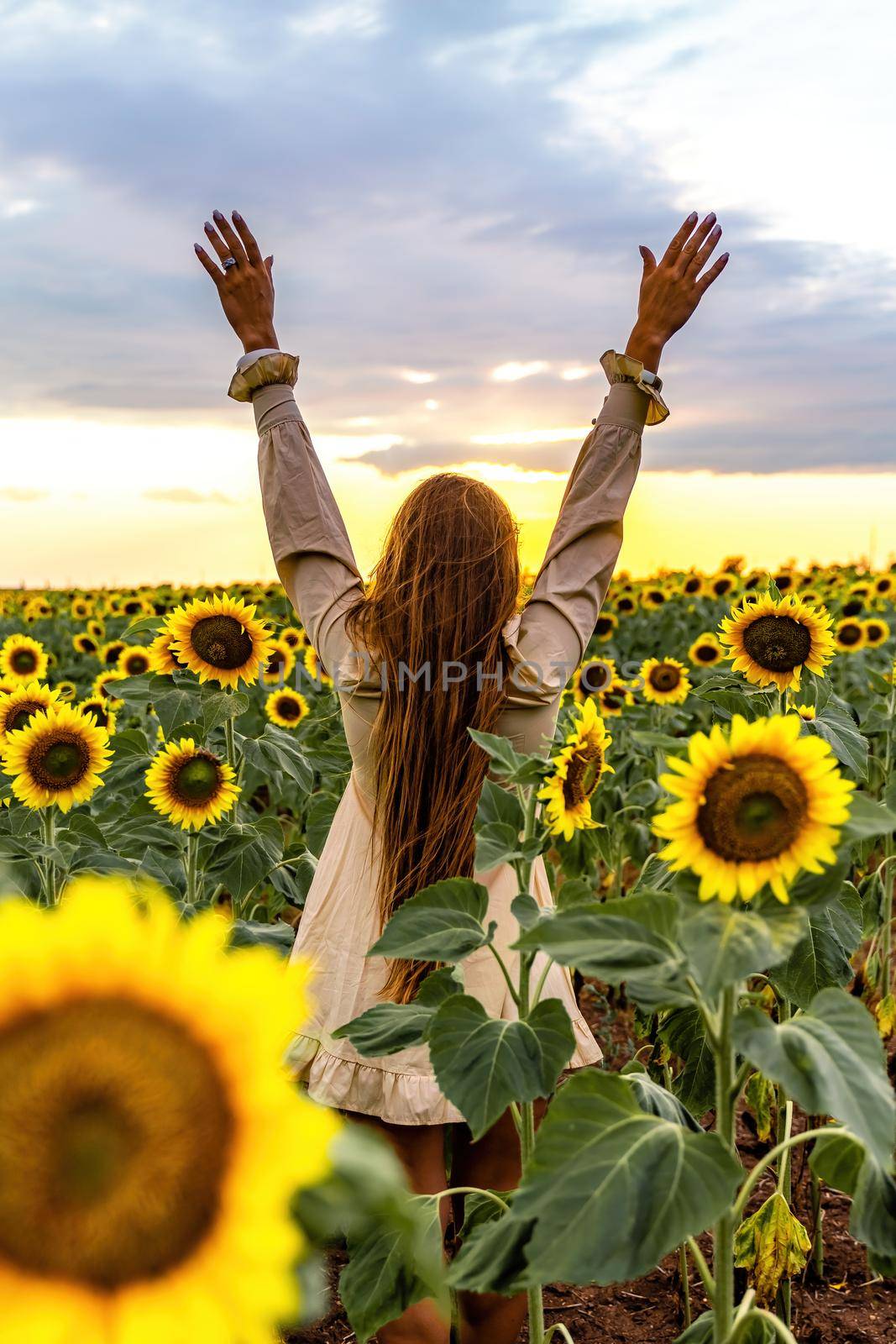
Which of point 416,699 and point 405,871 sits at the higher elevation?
point 416,699

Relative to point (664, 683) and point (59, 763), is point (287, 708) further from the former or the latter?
point (59, 763)

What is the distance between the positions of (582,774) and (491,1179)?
1034 mm

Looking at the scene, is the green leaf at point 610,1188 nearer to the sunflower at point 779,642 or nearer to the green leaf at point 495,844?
the green leaf at point 495,844

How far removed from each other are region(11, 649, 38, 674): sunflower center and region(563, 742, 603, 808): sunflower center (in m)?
4.45

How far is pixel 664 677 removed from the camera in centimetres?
585

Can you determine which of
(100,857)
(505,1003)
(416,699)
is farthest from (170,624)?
(505,1003)

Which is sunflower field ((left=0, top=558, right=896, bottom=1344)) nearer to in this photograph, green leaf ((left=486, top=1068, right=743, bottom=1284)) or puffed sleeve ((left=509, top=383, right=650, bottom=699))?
green leaf ((left=486, top=1068, right=743, bottom=1284))

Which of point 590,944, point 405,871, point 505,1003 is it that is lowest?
point 505,1003

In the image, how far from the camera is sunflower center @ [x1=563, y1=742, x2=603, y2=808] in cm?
194

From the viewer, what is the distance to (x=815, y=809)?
4.07 feet

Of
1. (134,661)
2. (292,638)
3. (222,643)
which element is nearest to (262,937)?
(222,643)

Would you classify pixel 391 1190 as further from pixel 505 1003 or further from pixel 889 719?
pixel 889 719

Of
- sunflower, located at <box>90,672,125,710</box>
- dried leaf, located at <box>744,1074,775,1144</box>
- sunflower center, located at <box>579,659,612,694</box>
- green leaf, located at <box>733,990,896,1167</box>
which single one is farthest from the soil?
sunflower center, located at <box>579,659,612,694</box>

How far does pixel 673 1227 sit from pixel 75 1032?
28.1 inches
